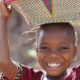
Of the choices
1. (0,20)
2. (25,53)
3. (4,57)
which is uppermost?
(0,20)

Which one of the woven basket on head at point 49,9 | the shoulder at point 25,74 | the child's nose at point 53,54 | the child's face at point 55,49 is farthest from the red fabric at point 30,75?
the woven basket on head at point 49,9

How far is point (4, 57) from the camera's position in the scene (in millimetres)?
1100

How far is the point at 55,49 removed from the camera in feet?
3.68

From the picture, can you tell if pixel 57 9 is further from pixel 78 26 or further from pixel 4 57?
pixel 78 26

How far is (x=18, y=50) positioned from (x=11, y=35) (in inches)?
15.9

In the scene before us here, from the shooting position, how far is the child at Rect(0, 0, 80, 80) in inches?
43.2

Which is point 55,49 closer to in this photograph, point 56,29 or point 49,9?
point 56,29

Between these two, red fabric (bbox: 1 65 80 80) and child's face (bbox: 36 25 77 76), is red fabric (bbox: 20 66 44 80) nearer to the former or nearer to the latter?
red fabric (bbox: 1 65 80 80)

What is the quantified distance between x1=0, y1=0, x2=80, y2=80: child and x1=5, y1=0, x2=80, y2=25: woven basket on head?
134mm

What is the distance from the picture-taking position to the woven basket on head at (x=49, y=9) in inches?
35.2

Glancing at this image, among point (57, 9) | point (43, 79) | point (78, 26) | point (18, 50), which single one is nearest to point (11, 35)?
point (18, 50)

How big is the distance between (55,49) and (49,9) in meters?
0.32

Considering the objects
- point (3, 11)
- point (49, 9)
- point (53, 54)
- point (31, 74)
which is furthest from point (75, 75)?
point (3, 11)

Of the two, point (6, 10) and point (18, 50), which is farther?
point (18, 50)
